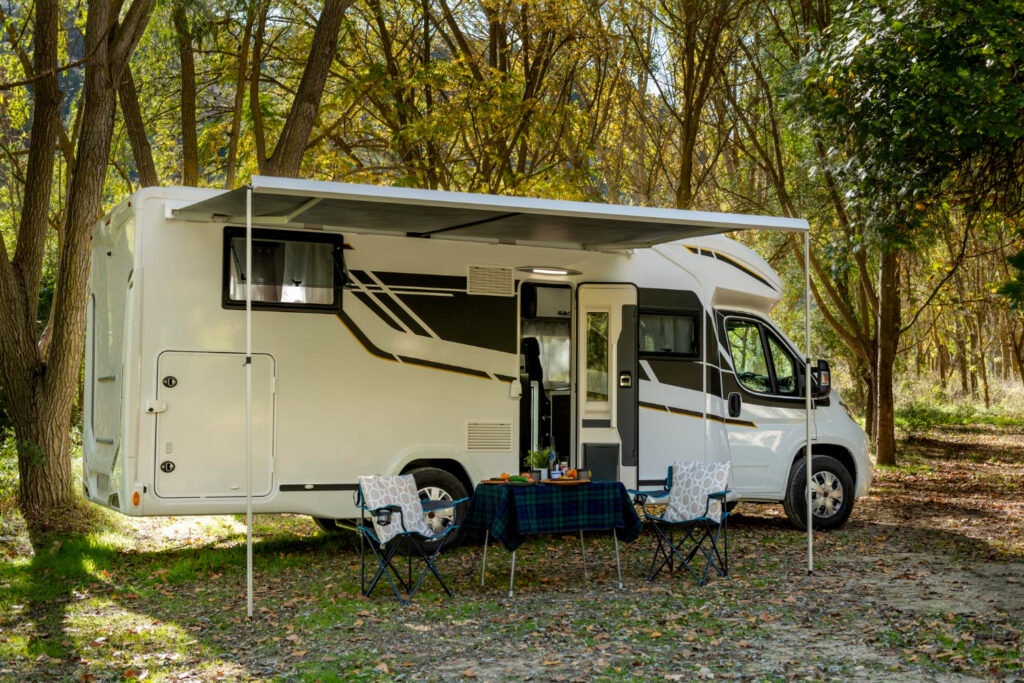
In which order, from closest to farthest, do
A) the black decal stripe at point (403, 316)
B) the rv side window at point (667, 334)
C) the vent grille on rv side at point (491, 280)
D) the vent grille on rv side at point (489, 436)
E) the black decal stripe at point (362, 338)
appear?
the black decal stripe at point (362, 338) < the black decal stripe at point (403, 316) < the vent grille on rv side at point (489, 436) < the vent grille on rv side at point (491, 280) < the rv side window at point (667, 334)

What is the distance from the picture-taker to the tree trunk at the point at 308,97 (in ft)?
35.2

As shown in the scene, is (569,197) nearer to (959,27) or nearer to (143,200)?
(959,27)

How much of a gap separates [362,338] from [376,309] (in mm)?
270

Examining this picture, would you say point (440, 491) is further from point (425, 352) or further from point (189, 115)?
point (189, 115)

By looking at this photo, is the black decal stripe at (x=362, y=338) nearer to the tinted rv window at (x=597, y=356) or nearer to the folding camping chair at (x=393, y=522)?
the folding camping chair at (x=393, y=522)

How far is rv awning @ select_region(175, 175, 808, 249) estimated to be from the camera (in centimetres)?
673

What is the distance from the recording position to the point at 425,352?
885 cm

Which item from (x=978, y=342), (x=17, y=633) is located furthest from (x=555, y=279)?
(x=978, y=342)

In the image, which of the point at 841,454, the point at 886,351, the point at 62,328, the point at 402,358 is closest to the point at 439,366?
the point at 402,358

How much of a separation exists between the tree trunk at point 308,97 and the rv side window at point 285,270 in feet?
8.15

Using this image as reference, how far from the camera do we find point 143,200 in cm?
788

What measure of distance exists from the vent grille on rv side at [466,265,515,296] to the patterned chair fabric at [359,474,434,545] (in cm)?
203

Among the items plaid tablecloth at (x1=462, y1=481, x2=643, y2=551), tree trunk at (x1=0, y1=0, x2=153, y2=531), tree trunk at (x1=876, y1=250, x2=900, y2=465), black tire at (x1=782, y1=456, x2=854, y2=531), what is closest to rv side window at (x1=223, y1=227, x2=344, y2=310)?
plaid tablecloth at (x1=462, y1=481, x2=643, y2=551)

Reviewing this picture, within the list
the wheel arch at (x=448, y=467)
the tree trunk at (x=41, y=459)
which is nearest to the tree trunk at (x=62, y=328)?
the tree trunk at (x=41, y=459)
